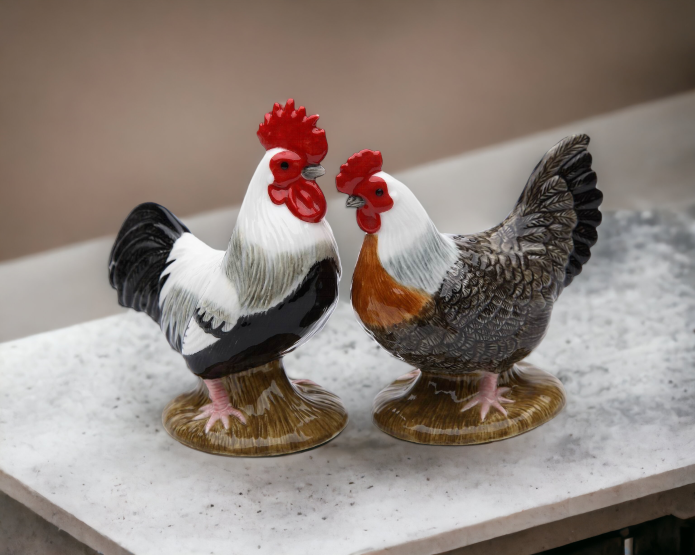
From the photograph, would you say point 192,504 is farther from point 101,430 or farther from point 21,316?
point 21,316

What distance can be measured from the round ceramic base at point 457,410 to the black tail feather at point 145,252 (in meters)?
0.49

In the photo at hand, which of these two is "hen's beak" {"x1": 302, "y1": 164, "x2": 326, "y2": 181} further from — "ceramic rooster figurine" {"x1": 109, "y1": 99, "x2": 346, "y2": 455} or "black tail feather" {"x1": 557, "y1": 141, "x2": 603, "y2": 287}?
"black tail feather" {"x1": 557, "y1": 141, "x2": 603, "y2": 287}

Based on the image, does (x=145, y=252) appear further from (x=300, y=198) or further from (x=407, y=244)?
(x=407, y=244)

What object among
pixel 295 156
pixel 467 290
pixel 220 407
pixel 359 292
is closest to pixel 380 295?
pixel 359 292

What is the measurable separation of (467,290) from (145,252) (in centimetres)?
63

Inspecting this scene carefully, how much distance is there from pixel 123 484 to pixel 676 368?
1.12m

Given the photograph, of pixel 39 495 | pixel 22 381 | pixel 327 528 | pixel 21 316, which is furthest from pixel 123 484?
pixel 21 316

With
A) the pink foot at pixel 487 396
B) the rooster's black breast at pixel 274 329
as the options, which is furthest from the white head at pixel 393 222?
the pink foot at pixel 487 396

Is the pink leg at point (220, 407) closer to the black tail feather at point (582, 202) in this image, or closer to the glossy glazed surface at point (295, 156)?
the glossy glazed surface at point (295, 156)

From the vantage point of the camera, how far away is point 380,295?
1.65 m

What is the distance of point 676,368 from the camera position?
1979 mm

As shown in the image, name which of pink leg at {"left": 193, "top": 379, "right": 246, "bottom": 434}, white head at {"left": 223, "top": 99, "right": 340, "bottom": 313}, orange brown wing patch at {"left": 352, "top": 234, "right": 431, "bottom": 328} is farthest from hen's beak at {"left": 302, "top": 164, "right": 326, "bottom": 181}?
pink leg at {"left": 193, "top": 379, "right": 246, "bottom": 434}

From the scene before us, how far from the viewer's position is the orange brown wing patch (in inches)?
64.5

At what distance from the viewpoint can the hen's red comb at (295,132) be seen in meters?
1.64
